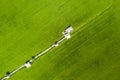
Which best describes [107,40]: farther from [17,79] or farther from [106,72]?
[17,79]

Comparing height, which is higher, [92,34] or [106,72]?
[92,34]

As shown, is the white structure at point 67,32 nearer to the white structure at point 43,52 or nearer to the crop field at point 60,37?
the white structure at point 43,52

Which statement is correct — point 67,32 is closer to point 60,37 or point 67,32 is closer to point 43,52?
point 60,37

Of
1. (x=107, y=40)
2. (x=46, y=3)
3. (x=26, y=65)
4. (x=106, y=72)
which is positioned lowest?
(x=106, y=72)

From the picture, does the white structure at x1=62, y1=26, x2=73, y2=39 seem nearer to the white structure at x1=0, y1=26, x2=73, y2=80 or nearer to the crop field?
the white structure at x1=0, y1=26, x2=73, y2=80

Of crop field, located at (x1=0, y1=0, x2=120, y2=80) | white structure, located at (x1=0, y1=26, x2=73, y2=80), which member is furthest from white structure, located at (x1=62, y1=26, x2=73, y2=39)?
crop field, located at (x1=0, y1=0, x2=120, y2=80)

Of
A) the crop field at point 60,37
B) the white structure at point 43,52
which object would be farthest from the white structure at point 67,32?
the crop field at point 60,37

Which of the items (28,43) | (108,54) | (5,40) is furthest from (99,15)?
(5,40)
